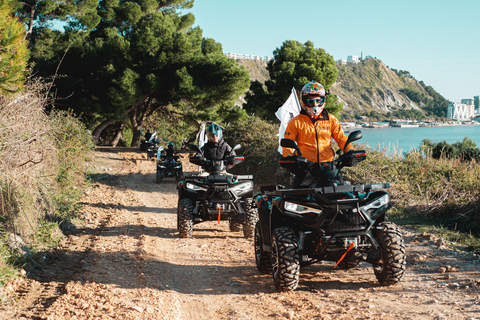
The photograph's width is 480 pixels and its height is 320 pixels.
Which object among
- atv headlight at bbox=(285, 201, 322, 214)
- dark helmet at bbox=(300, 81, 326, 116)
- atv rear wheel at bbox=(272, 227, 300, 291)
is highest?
dark helmet at bbox=(300, 81, 326, 116)

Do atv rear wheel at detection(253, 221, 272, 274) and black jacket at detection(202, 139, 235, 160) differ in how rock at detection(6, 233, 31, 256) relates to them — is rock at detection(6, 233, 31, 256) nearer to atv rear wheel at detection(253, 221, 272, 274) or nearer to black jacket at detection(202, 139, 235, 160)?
atv rear wheel at detection(253, 221, 272, 274)

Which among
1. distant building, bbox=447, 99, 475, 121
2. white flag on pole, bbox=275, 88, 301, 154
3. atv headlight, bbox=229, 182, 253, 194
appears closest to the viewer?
atv headlight, bbox=229, 182, 253, 194

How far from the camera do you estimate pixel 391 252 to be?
173 inches

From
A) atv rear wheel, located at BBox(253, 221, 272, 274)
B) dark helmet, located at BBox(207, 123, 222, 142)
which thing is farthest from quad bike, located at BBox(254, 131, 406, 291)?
dark helmet, located at BBox(207, 123, 222, 142)

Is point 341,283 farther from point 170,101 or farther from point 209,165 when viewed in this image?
point 170,101

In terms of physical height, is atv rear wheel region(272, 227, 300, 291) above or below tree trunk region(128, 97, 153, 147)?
below

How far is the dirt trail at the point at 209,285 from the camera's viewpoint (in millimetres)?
4203

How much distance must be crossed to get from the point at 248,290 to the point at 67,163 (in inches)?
312

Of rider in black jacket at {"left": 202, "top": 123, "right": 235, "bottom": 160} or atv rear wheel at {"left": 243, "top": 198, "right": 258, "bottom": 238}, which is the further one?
rider in black jacket at {"left": 202, "top": 123, "right": 235, "bottom": 160}

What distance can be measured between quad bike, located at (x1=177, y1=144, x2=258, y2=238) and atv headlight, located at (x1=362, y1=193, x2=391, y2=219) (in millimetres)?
3468

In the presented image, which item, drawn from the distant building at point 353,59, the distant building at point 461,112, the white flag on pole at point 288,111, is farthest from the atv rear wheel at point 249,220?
the distant building at point 353,59

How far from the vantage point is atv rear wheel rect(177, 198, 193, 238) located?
766cm

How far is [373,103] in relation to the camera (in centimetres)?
12044

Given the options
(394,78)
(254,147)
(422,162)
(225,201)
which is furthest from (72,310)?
(394,78)
